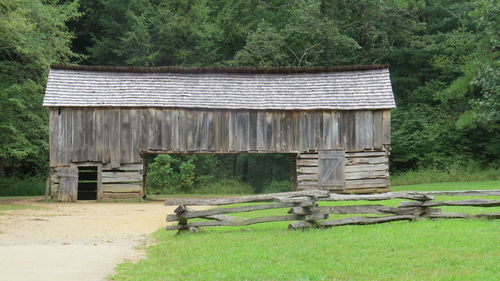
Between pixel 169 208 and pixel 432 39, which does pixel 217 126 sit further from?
pixel 432 39

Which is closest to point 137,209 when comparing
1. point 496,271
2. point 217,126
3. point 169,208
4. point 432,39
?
point 169,208

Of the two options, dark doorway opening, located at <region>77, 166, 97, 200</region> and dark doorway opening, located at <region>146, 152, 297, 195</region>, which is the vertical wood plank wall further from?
dark doorway opening, located at <region>77, 166, 97, 200</region>

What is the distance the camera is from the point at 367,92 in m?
31.5

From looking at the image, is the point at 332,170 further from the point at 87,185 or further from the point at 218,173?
the point at 87,185

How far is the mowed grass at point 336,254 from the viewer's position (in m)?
9.75

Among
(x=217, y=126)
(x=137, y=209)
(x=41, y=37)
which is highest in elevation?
(x=41, y=37)

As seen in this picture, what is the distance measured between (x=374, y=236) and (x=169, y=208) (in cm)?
1403

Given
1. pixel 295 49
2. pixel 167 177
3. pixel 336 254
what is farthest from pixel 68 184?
pixel 336 254

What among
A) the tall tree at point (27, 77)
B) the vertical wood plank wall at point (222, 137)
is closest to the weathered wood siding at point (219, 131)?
the vertical wood plank wall at point (222, 137)

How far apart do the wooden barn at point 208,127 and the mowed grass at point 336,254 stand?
16.0 m

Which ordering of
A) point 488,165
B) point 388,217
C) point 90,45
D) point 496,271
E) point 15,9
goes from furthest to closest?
1. point 90,45
2. point 488,165
3. point 15,9
4. point 388,217
5. point 496,271

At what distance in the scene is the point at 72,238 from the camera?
1573cm

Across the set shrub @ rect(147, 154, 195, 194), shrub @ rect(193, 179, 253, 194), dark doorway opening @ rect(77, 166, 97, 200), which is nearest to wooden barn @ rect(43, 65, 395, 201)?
dark doorway opening @ rect(77, 166, 97, 200)

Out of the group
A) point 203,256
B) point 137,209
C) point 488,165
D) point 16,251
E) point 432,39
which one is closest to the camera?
point 203,256
